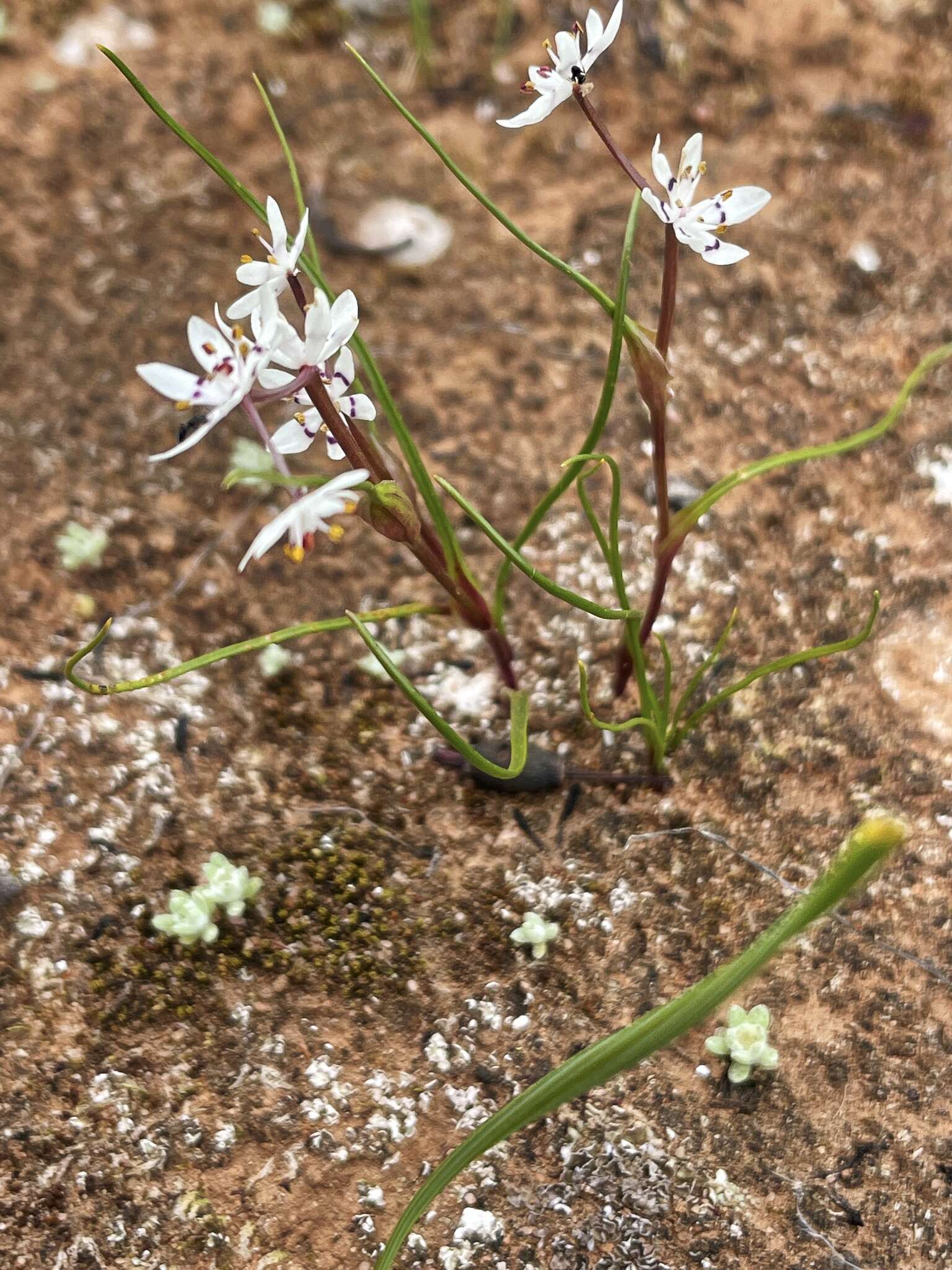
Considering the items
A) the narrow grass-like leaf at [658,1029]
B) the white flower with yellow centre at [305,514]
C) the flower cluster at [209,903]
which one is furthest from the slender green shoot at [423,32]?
the narrow grass-like leaf at [658,1029]

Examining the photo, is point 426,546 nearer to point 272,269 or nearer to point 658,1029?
point 272,269

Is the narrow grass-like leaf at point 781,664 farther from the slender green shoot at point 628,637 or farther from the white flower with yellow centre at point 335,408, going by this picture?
the white flower with yellow centre at point 335,408

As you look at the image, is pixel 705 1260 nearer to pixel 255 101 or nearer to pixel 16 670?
pixel 16 670

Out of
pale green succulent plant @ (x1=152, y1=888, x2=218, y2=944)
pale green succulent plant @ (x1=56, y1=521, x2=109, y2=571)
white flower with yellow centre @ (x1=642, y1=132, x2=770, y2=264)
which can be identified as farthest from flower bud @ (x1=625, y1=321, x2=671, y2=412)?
pale green succulent plant @ (x1=56, y1=521, x2=109, y2=571)

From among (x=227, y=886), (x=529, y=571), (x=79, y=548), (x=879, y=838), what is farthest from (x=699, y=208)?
(x=79, y=548)

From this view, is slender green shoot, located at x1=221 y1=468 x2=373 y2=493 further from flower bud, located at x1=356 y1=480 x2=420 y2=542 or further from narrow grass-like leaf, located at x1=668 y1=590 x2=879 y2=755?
narrow grass-like leaf, located at x1=668 y1=590 x2=879 y2=755

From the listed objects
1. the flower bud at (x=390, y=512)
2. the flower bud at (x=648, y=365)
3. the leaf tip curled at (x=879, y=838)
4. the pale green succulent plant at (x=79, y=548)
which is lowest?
the leaf tip curled at (x=879, y=838)
